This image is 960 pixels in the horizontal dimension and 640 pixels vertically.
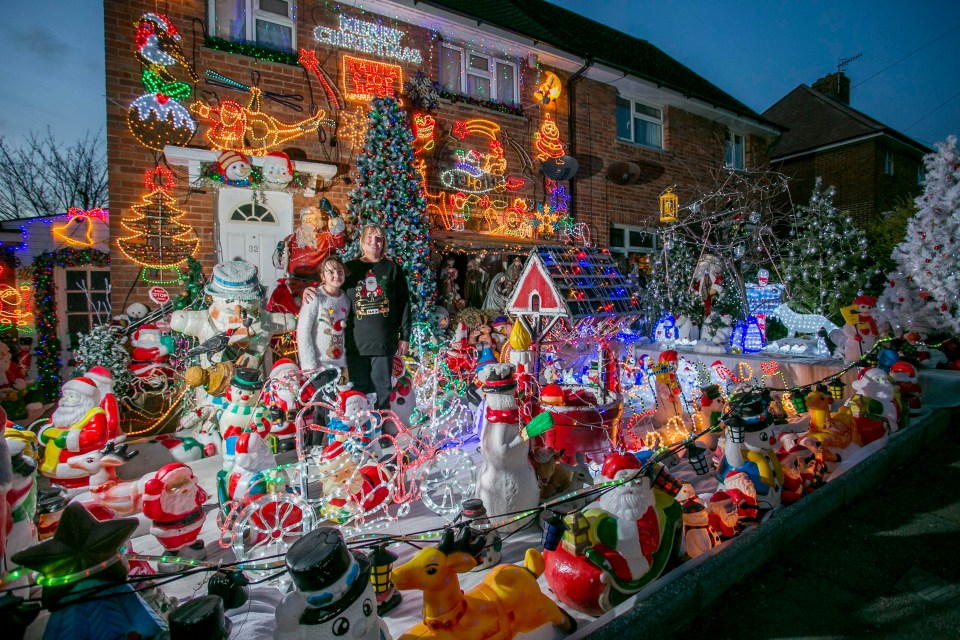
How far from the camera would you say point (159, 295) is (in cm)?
661

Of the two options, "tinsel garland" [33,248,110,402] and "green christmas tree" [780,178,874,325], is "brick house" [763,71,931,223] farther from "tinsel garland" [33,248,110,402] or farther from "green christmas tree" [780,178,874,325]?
"tinsel garland" [33,248,110,402]

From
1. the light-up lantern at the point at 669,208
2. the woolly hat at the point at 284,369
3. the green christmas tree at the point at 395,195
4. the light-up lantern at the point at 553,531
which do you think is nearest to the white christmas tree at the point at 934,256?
the light-up lantern at the point at 669,208

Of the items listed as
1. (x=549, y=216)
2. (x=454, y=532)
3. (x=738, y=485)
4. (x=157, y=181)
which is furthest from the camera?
(x=549, y=216)

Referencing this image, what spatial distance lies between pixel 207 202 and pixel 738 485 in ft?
24.8

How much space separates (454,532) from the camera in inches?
76.5

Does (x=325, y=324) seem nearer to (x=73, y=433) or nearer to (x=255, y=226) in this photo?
(x=73, y=433)

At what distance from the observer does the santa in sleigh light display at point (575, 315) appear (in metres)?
4.50

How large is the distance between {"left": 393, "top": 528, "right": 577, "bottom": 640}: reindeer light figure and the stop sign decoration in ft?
21.3

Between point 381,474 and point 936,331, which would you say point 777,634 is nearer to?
point 381,474

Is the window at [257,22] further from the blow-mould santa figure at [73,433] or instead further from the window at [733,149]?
the window at [733,149]

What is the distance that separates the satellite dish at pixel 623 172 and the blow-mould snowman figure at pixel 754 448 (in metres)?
9.24

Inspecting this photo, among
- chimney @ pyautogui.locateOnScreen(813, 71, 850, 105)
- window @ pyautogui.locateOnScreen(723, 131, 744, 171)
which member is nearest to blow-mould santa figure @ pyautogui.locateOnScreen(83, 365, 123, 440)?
window @ pyautogui.locateOnScreen(723, 131, 744, 171)

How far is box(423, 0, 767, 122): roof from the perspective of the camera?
988 centimetres

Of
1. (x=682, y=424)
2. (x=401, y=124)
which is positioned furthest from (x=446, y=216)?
(x=682, y=424)
